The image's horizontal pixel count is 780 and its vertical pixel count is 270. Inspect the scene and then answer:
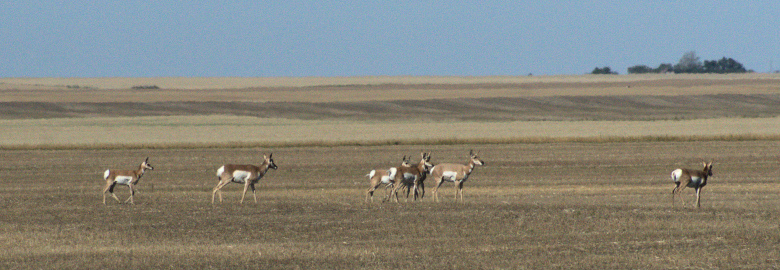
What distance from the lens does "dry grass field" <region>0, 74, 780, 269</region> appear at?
16516 mm

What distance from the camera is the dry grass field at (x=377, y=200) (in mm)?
16516

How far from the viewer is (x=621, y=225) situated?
64.9 feet

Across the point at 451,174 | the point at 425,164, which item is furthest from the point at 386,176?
the point at 451,174

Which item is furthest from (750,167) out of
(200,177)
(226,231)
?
(226,231)

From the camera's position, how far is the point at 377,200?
27.0 m

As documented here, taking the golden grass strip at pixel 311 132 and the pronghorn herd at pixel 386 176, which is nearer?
the pronghorn herd at pixel 386 176

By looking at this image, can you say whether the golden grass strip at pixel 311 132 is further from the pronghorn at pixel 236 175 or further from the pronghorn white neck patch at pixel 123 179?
the pronghorn at pixel 236 175

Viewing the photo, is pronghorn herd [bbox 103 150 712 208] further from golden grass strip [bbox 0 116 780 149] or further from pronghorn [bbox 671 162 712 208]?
golden grass strip [bbox 0 116 780 149]

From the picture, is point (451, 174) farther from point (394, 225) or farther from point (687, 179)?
point (394, 225)

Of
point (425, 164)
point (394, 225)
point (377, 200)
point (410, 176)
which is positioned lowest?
point (377, 200)

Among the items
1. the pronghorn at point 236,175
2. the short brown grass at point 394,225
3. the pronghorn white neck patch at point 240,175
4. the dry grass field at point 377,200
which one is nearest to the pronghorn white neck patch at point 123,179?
the short brown grass at point 394,225

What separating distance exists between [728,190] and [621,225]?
38.5ft

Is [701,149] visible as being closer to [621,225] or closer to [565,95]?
[621,225]

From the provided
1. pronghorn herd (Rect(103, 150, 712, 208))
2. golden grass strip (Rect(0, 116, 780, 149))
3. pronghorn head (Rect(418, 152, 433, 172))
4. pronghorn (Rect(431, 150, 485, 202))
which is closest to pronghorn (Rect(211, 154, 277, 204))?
pronghorn herd (Rect(103, 150, 712, 208))
